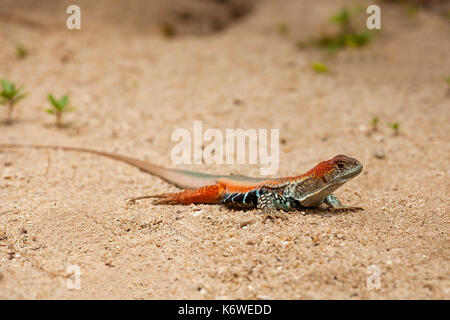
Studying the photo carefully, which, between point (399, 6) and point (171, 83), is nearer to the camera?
point (171, 83)

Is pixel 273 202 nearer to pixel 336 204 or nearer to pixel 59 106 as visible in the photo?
pixel 336 204

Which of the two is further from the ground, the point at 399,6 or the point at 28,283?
the point at 399,6

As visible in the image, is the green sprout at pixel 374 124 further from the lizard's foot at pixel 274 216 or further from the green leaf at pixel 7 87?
the green leaf at pixel 7 87

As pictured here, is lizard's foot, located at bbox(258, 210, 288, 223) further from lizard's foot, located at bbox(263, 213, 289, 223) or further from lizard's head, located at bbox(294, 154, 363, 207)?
lizard's head, located at bbox(294, 154, 363, 207)

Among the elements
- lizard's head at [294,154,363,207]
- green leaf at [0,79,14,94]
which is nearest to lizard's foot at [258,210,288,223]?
lizard's head at [294,154,363,207]

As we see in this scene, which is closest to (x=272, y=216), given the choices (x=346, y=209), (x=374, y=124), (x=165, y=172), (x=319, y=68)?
(x=346, y=209)

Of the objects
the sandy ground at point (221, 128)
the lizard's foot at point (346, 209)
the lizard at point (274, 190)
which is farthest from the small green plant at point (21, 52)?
the lizard's foot at point (346, 209)
